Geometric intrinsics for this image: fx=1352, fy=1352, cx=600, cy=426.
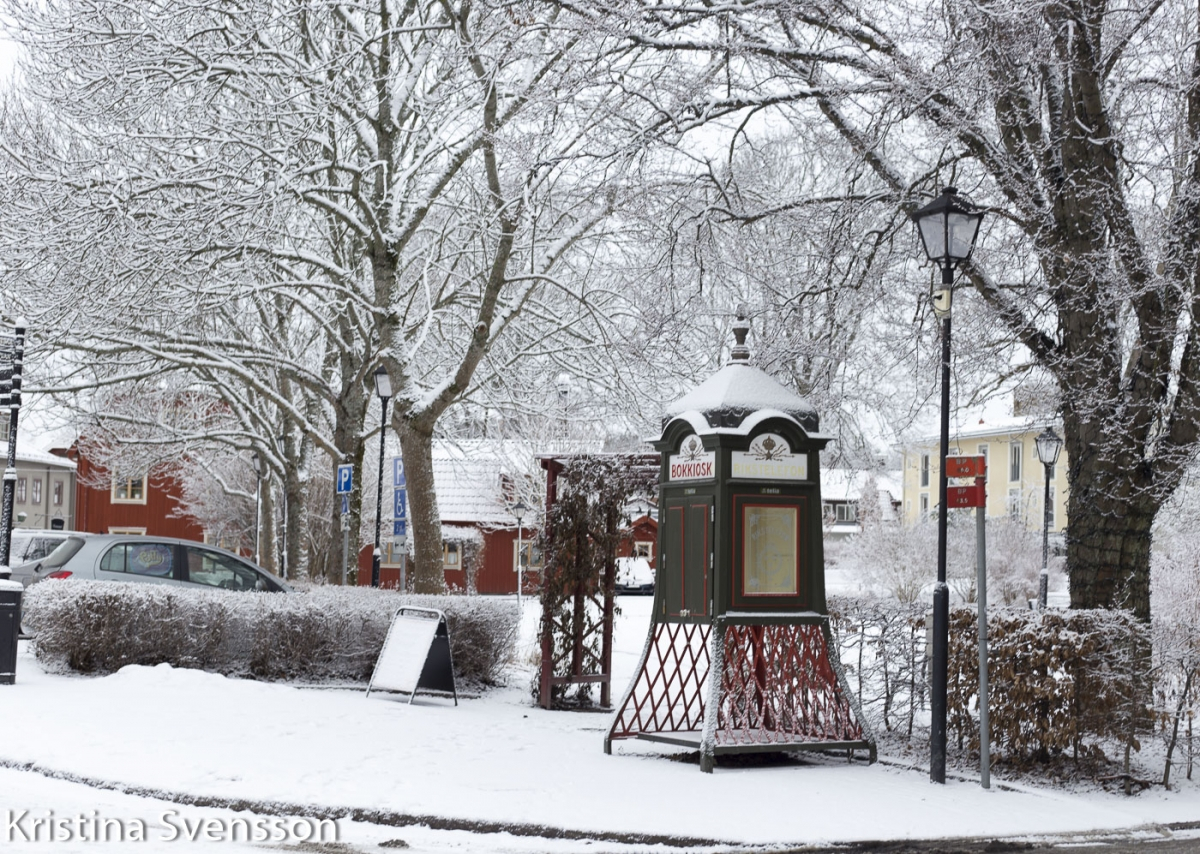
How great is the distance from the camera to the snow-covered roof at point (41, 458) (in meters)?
65.4

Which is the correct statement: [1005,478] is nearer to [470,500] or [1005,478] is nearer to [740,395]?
[470,500]

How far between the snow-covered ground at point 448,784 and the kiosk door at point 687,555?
4.14 ft

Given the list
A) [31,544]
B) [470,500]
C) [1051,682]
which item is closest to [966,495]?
[1051,682]

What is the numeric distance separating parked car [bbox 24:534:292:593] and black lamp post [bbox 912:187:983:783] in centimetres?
1014

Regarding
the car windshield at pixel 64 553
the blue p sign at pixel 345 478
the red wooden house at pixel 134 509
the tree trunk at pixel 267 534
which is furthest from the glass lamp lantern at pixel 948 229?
the red wooden house at pixel 134 509

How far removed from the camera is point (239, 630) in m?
15.5

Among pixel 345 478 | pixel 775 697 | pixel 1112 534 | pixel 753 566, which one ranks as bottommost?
pixel 775 697

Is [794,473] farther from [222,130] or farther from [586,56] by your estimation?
[222,130]

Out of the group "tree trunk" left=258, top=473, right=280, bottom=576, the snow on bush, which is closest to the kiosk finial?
the snow on bush

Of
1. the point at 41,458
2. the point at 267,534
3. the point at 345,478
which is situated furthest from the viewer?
the point at 41,458

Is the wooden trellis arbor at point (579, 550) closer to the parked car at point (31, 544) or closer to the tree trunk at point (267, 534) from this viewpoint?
the parked car at point (31, 544)

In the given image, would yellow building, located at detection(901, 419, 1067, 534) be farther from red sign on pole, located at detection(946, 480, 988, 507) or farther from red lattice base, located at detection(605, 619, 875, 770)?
red sign on pole, located at detection(946, 480, 988, 507)

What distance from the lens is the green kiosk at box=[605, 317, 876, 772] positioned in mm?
10750

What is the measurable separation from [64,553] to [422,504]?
202 inches
